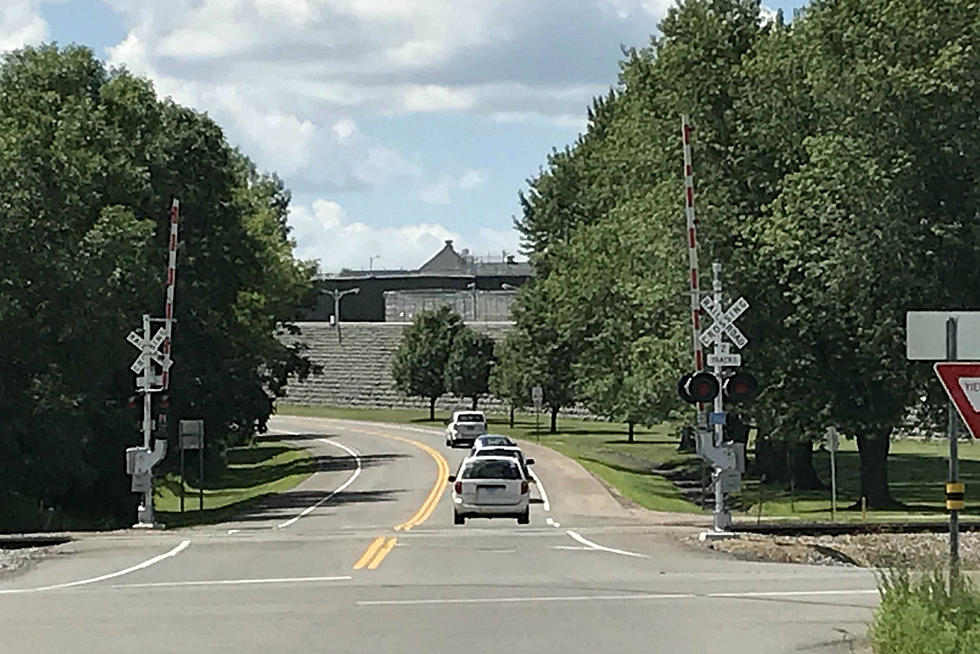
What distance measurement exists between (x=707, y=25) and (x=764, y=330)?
9.14m

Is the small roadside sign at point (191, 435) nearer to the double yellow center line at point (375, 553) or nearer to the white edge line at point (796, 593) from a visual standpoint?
the double yellow center line at point (375, 553)

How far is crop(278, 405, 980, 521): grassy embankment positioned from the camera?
44219 millimetres

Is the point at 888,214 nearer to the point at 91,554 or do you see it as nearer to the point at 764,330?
the point at 764,330

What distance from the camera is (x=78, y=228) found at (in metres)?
44.0

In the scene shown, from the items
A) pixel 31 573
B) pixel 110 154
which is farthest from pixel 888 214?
pixel 31 573

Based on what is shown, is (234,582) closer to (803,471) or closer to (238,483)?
(803,471)

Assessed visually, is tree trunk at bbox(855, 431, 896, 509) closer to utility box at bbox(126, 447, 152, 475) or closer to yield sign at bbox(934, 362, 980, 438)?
utility box at bbox(126, 447, 152, 475)

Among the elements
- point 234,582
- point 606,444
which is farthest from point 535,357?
point 234,582

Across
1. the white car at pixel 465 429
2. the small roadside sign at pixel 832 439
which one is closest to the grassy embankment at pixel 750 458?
the small roadside sign at pixel 832 439

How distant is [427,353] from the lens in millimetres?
102312

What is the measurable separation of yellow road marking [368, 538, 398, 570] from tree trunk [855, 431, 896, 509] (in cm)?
2131

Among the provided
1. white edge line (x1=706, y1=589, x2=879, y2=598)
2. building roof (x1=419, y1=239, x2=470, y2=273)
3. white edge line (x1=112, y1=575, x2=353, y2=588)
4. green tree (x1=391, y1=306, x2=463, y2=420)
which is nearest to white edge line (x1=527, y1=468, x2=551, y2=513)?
white edge line (x1=112, y1=575, x2=353, y2=588)

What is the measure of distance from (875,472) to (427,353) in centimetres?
5863

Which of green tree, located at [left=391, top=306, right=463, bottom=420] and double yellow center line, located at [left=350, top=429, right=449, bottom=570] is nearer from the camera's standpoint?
double yellow center line, located at [left=350, top=429, right=449, bottom=570]
